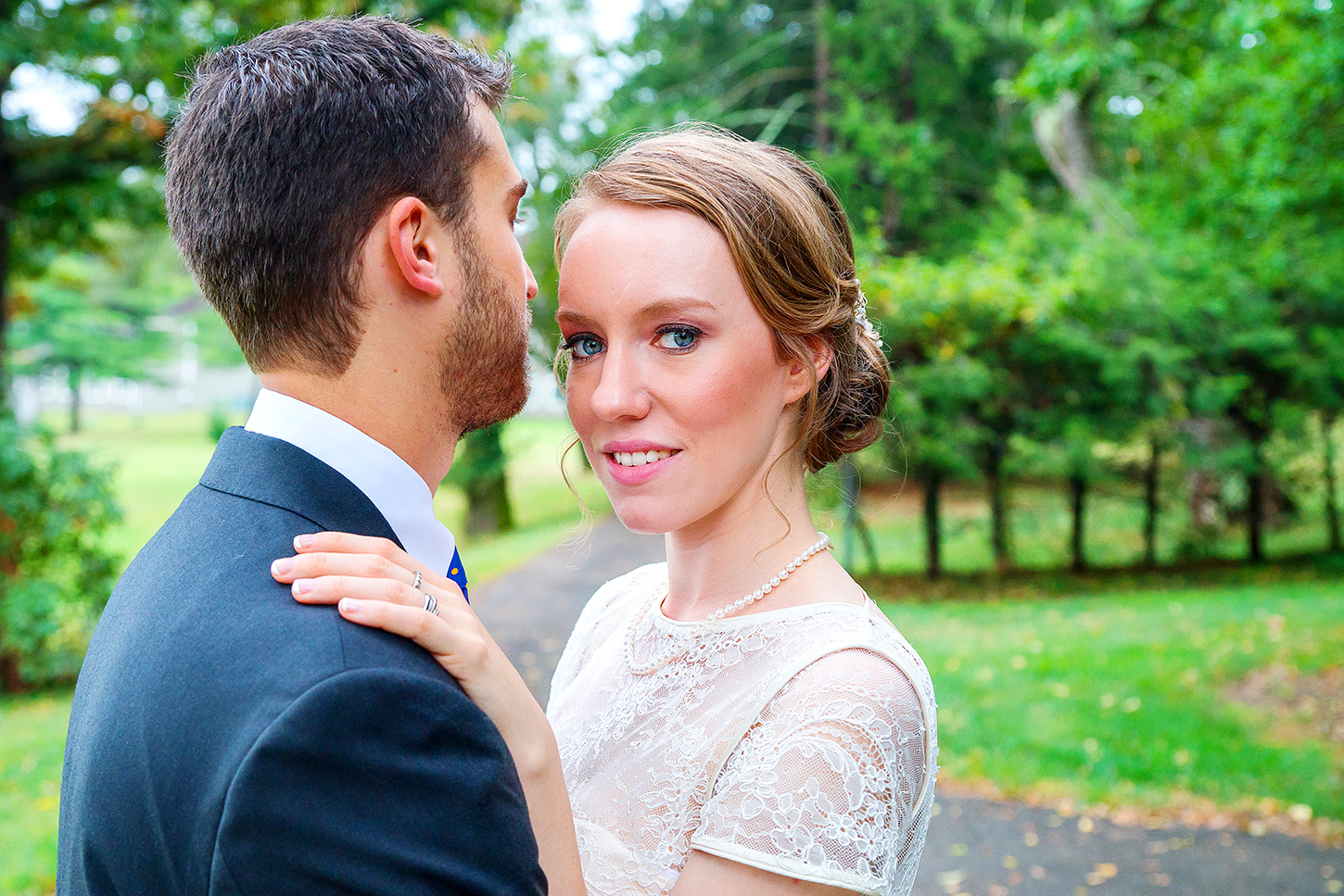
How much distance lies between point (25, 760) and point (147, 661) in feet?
24.3

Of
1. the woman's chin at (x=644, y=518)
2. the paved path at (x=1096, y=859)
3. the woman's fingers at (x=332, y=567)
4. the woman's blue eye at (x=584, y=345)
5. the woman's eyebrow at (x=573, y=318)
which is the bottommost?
the paved path at (x=1096, y=859)

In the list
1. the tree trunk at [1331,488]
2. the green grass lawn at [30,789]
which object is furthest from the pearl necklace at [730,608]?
the tree trunk at [1331,488]

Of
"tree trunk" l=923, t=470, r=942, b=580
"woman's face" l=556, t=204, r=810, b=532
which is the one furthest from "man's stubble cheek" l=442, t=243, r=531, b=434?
"tree trunk" l=923, t=470, r=942, b=580

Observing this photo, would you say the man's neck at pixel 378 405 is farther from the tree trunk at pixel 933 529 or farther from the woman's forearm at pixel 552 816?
the tree trunk at pixel 933 529

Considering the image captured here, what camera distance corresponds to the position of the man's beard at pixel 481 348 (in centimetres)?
173

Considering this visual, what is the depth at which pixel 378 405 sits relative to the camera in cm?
166

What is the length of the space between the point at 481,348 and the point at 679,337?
453 mm

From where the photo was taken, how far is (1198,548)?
47.3 feet

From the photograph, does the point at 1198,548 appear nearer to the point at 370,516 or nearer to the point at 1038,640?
the point at 1038,640

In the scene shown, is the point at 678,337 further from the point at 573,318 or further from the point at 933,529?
the point at 933,529

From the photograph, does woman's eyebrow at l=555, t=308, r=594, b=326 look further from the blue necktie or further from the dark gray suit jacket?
the dark gray suit jacket

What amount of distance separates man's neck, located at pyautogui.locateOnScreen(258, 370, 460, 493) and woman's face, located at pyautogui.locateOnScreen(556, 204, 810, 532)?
1.38 ft

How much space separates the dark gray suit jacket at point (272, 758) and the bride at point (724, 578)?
0.69 ft

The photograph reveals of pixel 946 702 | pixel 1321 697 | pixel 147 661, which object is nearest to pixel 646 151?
pixel 147 661
